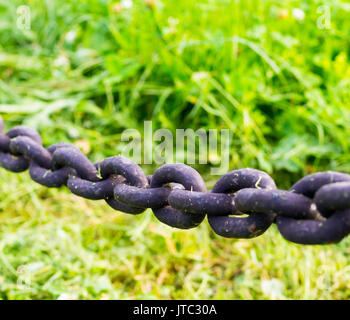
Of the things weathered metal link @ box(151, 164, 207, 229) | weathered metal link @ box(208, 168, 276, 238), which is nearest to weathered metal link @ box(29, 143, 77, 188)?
weathered metal link @ box(151, 164, 207, 229)

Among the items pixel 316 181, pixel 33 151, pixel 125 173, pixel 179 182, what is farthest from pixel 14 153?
pixel 316 181

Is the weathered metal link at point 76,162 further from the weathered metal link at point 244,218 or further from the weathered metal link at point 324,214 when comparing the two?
the weathered metal link at point 324,214

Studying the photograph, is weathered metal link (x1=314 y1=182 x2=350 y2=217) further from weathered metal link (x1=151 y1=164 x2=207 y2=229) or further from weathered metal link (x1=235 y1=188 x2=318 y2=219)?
weathered metal link (x1=151 y1=164 x2=207 y2=229)
